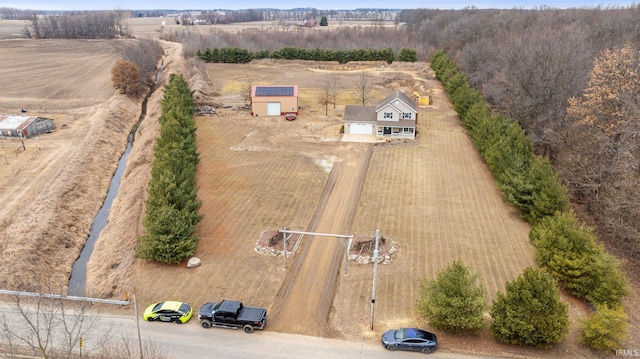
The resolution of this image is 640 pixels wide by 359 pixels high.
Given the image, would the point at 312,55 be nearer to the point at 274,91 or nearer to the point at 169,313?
the point at 274,91

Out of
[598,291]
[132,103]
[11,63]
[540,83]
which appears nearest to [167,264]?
[598,291]

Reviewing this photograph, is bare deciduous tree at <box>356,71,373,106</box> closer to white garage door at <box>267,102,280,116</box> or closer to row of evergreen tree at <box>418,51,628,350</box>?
white garage door at <box>267,102,280,116</box>

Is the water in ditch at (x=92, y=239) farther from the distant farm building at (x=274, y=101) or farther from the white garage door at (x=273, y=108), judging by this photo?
the white garage door at (x=273, y=108)

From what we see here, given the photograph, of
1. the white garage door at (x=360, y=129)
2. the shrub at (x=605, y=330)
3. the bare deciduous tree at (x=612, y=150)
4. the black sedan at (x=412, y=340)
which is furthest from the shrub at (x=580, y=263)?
the white garage door at (x=360, y=129)

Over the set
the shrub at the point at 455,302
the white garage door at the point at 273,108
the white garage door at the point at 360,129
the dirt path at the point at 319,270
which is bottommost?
the dirt path at the point at 319,270

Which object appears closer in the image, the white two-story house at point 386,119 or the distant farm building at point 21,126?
the distant farm building at point 21,126

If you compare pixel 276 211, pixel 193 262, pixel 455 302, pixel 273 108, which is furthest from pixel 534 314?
pixel 273 108

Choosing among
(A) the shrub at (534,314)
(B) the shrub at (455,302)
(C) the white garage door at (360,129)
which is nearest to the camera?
(A) the shrub at (534,314)
